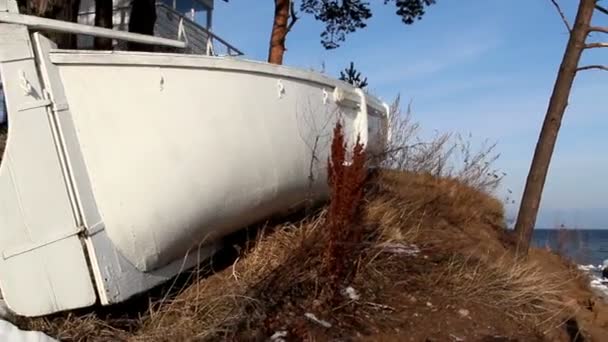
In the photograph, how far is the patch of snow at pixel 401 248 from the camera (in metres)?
5.70

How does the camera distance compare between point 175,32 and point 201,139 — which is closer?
point 201,139

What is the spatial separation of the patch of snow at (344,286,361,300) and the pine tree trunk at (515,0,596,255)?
183 inches

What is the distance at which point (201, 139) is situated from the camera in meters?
4.59

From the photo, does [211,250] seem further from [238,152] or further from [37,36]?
[37,36]

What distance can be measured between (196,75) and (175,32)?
1267 centimetres

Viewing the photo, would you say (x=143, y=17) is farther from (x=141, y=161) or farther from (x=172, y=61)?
(x=141, y=161)

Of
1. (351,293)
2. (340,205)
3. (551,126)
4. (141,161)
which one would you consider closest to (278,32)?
(551,126)

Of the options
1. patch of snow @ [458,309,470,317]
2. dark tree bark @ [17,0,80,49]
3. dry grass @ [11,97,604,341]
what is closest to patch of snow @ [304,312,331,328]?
dry grass @ [11,97,604,341]

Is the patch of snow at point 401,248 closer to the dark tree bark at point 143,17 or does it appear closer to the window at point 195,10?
the dark tree bark at point 143,17

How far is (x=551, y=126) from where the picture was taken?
9109 mm

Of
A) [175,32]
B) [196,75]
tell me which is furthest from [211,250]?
[175,32]

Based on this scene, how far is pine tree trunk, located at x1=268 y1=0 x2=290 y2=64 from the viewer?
12.2 meters

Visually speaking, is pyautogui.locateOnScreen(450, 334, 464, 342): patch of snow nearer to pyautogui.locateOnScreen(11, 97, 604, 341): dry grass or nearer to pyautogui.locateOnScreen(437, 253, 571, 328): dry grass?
pyautogui.locateOnScreen(11, 97, 604, 341): dry grass

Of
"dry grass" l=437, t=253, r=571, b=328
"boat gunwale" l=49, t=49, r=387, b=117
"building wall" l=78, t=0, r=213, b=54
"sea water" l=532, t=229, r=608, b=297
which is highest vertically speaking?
"boat gunwale" l=49, t=49, r=387, b=117
